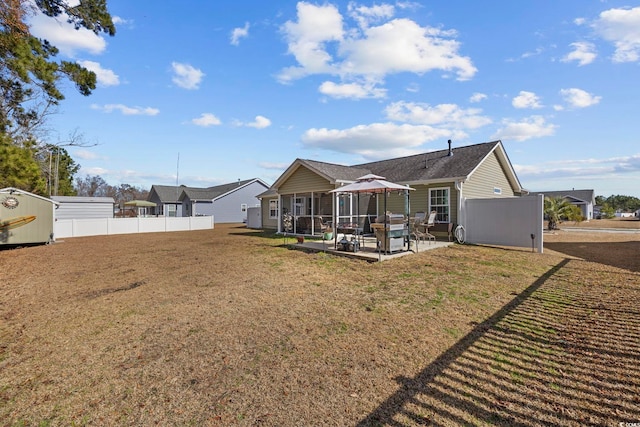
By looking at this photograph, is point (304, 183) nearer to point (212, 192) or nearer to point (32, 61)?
point (32, 61)

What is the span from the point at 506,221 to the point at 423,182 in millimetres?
3686

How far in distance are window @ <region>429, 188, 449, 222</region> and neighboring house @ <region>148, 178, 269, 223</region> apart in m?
26.7

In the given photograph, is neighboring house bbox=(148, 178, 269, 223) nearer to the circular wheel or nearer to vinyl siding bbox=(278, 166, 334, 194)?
vinyl siding bbox=(278, 166, 334, 194)

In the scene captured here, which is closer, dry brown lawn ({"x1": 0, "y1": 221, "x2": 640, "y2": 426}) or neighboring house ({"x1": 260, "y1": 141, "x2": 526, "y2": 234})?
dry brown lawn ({"x1": 0, "y1": 221, "x2": 640, "y2": 426})

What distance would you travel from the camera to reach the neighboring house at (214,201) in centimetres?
3540

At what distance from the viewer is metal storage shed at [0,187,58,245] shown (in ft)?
43.0

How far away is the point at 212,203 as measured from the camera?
35.7m

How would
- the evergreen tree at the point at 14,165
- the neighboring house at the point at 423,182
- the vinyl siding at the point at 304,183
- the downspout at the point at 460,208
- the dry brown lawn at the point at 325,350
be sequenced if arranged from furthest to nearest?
the vinyl siding at the point at 304,183 → the neighboring house at the point at 423,182 → the downspout at the point at 460,208 → the evergreen tree at the point at 14,165 → the dry brown lawn at the point at 325,350

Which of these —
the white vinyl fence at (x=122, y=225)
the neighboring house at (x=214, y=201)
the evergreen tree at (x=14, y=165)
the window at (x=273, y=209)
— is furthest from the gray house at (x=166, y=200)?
the evergreen tree at (x=14, y=165)

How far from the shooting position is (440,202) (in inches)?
531

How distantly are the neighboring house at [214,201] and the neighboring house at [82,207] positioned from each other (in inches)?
352

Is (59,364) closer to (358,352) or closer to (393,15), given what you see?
(358,352)

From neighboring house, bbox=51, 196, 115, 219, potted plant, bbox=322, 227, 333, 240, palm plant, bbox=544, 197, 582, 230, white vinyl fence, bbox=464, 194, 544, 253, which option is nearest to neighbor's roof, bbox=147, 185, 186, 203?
neighboring house, bbox=51, 196, 115, 219

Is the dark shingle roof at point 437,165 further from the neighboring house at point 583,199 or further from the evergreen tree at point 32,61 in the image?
the neighboring house at point 583,199
